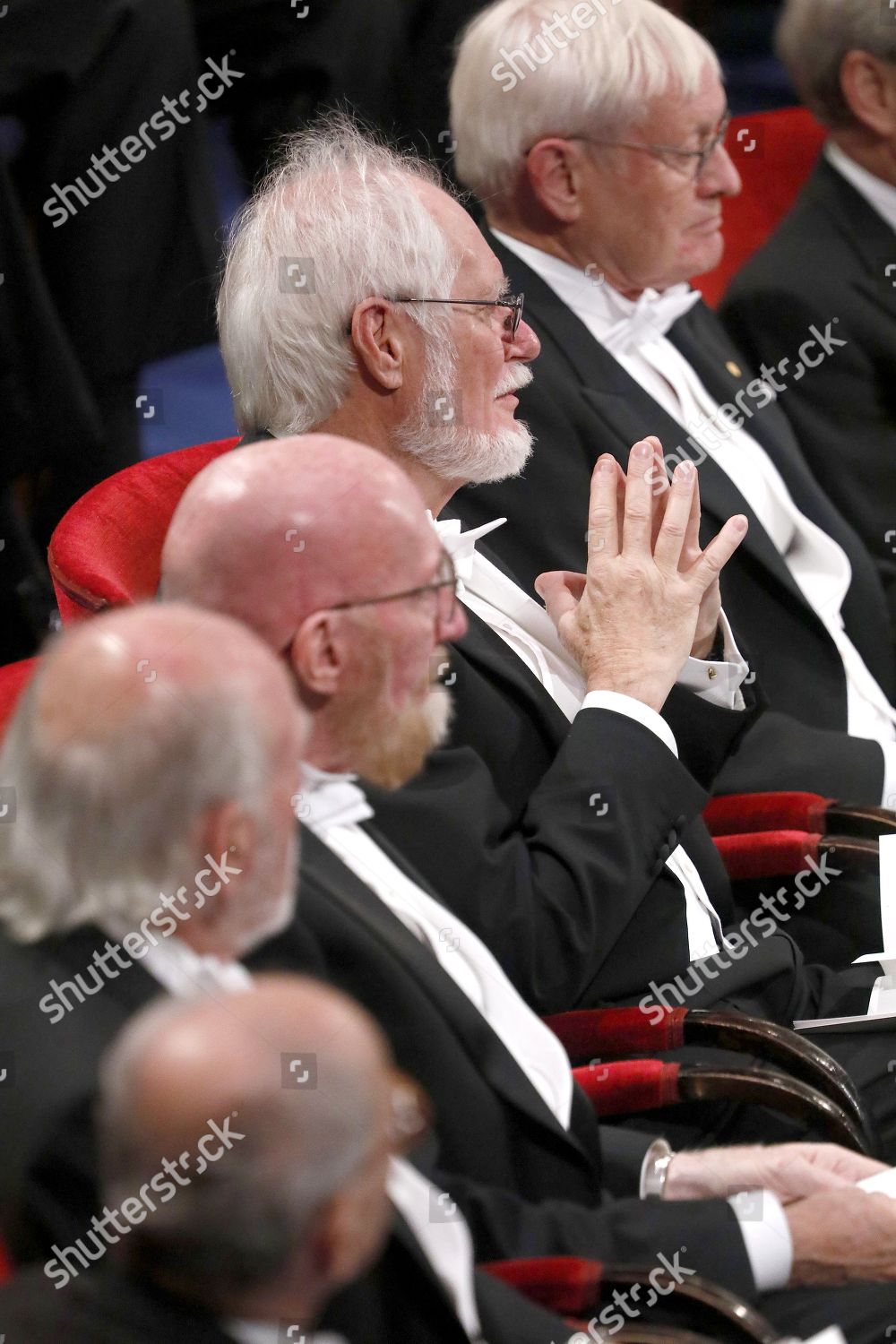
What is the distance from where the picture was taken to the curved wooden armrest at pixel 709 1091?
206cm

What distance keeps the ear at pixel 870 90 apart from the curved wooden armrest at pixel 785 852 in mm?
1980

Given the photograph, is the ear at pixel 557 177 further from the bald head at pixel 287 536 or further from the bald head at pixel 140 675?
the bald head at pixel 140 675

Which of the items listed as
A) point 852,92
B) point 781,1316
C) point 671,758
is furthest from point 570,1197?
point 852,92

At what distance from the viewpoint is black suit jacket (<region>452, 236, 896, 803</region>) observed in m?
2.86

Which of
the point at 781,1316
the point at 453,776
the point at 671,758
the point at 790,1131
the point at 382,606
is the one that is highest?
the point at 382,606

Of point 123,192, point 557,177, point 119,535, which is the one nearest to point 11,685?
point 119,535

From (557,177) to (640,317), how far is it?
0.94 ft

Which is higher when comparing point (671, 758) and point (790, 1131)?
point (671, 758)

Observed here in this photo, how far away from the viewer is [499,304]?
2590 mm

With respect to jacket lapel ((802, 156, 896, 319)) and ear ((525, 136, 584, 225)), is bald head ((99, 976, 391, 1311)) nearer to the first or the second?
ear ((525, 136, 584, 225))

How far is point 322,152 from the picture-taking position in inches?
101

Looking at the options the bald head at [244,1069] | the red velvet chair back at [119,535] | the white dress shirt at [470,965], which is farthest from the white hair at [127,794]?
the red velvet chair back at [119,535]

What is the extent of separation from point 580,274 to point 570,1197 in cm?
176

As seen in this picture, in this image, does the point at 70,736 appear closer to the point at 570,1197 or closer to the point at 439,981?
the point at 439,981
